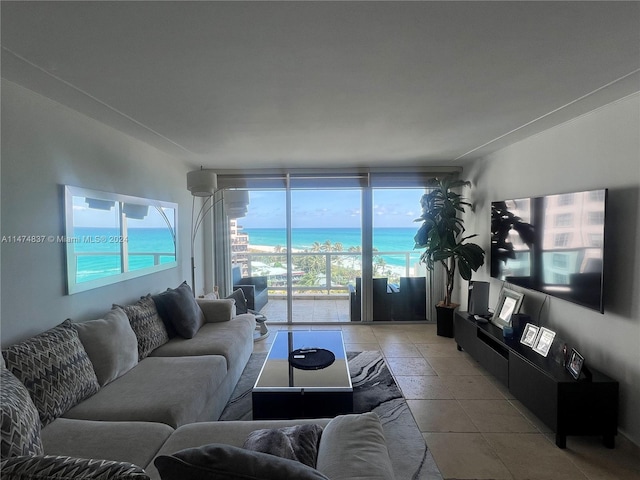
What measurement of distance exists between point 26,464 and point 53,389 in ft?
3.33

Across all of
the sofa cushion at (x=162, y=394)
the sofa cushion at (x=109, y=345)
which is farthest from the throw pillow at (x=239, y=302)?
the sofa cushion at (x=109, y=345)

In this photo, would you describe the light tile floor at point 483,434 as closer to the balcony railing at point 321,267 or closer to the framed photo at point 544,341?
the framed photo at point 544,341

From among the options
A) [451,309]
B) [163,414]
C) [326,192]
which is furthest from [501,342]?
[326,192]

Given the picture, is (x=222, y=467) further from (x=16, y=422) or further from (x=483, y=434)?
(x=483, y=434)

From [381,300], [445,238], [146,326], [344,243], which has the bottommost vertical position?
[381,300]

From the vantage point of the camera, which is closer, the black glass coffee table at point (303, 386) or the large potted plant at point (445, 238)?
the black glass coffee table at point (303, 386)

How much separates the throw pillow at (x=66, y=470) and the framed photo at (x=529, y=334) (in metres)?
2.90

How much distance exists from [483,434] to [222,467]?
2166 mm

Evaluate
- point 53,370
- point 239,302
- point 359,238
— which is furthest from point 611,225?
point 239,302

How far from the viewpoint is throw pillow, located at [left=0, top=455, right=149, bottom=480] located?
863 mm

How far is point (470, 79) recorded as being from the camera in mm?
1967

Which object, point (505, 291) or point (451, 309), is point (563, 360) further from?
point (451, 309)

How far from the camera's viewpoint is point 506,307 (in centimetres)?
335

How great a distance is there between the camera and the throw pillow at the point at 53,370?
1701 mm
